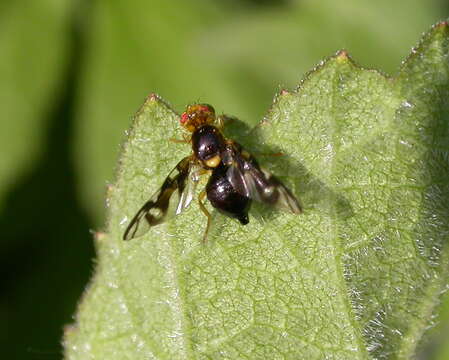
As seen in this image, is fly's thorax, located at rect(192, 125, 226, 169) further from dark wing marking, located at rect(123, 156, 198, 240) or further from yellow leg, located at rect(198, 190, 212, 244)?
yellow leg, located at rect(198, 190, 212, 244)

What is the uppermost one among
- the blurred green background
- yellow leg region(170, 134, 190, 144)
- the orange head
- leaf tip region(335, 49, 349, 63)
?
the blurred green background

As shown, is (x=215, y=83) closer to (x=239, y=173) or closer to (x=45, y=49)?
(x=45, y=49)

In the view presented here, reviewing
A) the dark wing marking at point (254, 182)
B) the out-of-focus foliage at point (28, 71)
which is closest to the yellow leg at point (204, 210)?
the dark wing marking at point (254, 182)

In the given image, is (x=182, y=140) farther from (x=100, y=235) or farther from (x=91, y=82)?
(x=91, y=82)

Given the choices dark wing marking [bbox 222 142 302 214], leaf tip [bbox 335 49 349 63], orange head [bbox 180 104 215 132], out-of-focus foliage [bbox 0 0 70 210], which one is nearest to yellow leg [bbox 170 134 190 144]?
dark wing marking [bbox 222 142 302 214]

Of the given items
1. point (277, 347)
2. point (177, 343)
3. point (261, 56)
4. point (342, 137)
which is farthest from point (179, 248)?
point (261, 56)

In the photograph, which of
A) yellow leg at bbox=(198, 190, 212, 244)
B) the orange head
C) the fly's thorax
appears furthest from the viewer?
the orange head

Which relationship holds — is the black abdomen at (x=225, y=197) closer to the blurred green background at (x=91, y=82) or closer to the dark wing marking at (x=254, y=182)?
the dark wing marking at (x=254, y=182)
